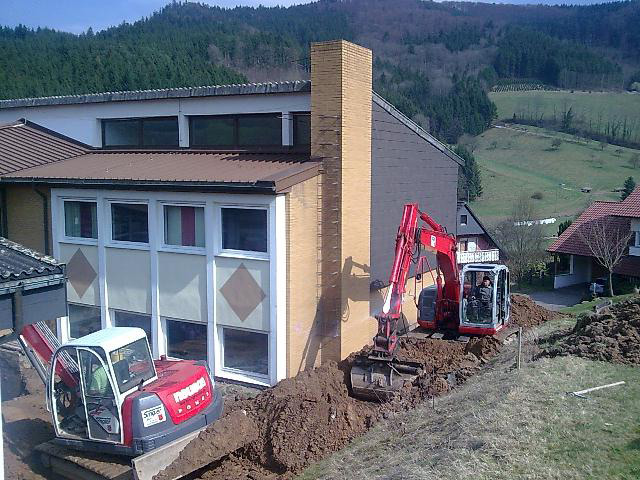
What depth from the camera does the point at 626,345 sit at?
14.1 metres

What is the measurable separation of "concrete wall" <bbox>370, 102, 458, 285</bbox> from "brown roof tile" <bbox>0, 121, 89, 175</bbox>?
9.88 metres

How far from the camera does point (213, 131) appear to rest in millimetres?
18766

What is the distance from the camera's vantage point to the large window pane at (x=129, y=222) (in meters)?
17.1

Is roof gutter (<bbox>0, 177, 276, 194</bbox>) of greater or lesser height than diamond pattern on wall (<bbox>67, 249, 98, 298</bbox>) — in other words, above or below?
above

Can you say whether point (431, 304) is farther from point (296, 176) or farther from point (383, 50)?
point (383, 50)

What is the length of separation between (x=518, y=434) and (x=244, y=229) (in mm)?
8304

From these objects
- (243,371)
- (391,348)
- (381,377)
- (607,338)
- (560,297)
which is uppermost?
(607,338)

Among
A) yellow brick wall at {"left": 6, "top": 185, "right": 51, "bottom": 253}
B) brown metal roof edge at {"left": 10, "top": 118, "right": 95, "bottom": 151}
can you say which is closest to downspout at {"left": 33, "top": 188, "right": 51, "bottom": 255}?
yellow brick wall at {"left": 6, "top": 185, "right": 51, "bottom": 253}

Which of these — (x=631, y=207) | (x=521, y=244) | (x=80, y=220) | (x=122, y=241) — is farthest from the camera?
(x=521, y=244)

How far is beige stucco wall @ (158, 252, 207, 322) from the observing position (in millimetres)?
16156

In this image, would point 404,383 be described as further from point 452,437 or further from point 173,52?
point 173,52

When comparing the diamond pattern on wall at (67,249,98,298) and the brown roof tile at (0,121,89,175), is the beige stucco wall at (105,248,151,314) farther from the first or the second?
the brown roof tile at (0,121,89,175)

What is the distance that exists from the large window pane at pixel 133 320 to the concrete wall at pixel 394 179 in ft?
21.1

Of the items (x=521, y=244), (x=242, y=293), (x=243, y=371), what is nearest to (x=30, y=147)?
(x=242, y=293)
